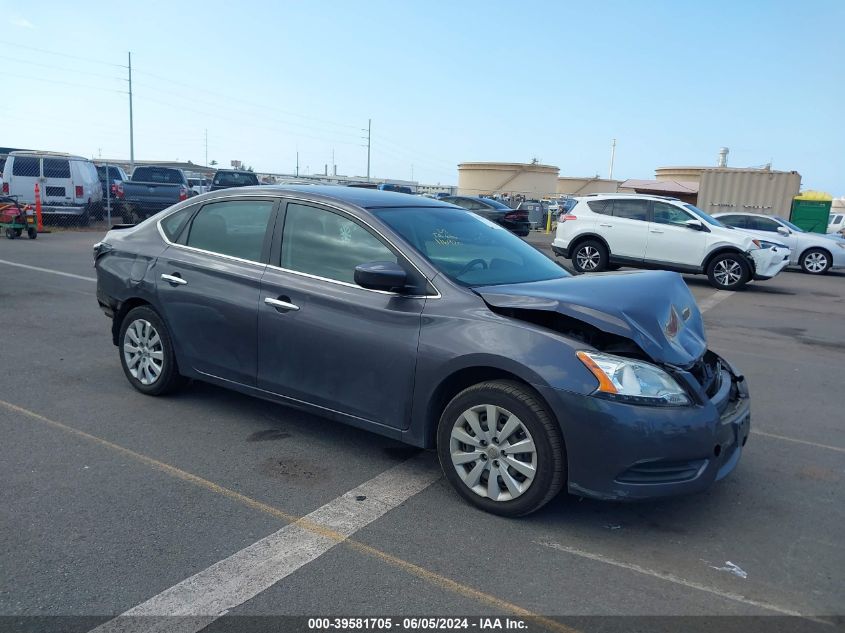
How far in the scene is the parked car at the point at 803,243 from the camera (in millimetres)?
18312

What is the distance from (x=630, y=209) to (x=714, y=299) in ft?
10.4

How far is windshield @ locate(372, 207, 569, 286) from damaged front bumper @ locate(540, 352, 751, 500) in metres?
1.05

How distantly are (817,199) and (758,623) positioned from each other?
26.3 m

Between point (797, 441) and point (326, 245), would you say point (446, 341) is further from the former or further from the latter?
point (797, 441)

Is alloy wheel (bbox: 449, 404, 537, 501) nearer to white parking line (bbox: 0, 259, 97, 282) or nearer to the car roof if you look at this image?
the car roof

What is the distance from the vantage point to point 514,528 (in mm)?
3691

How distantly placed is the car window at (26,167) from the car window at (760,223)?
18.8 metres

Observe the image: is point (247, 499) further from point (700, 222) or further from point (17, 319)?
point (700, 222)

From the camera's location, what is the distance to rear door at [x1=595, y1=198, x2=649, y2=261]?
15.0 meters

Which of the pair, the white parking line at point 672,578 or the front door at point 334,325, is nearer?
the white parking line at point 672,578

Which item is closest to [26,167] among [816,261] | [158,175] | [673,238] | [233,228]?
[158,175]

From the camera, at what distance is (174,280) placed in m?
5.19

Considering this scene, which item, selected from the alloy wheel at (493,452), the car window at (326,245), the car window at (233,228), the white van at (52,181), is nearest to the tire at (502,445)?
the alloy wheel at (493,452)

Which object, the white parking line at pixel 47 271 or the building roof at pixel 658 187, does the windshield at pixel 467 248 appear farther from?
the building roof at pixel 658 187
